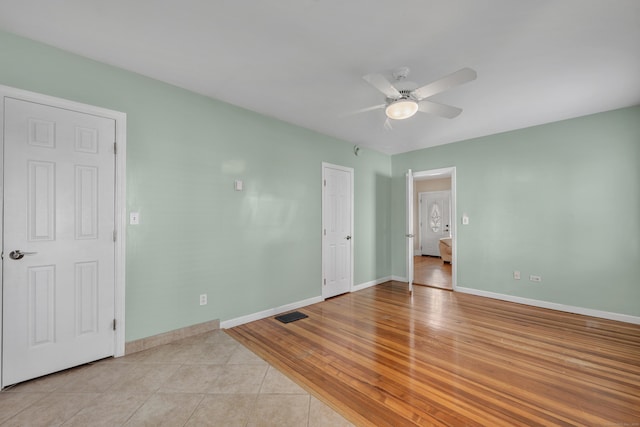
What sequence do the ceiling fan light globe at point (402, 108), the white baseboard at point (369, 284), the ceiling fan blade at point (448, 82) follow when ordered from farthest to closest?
the white baseboard at point (369, 284)
the ceiling fan light globe at point (402, 108)
the ceiling fan blade at point (448, 82)

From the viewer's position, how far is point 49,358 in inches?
84.5

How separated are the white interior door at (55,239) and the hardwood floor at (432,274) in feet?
16.3

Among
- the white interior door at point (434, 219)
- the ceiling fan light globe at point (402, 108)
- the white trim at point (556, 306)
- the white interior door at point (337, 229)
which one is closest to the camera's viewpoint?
the ceiling fan light globe at point (402, 108)

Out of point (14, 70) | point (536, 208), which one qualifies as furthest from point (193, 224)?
point (536, 208)

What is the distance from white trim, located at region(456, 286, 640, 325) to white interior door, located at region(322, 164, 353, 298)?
6.71 feet

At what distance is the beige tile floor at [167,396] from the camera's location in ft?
5.58

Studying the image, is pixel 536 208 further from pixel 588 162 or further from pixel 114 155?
pixel 114 155

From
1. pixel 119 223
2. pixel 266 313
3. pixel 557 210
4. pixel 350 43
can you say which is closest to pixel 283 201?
pixel 266 313

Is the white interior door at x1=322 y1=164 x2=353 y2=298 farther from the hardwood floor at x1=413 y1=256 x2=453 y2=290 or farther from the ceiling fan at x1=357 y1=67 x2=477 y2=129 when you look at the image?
the ceiling fan at x1=357 y1=67 x2=477 y2=129

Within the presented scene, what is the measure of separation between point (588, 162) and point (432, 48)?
3127 mm

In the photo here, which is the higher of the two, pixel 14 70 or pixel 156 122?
pixel 14 70

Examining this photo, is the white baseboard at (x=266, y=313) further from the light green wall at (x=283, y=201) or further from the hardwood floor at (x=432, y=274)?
the hardwood floor at (x=432, y=274)

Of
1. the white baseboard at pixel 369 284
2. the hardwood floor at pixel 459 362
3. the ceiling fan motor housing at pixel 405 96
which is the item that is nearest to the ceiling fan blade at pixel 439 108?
the ceiling fan motor housing at pixel 405 96

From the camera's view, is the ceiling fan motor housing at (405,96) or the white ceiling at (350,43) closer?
the white ceiling at (350,43)
